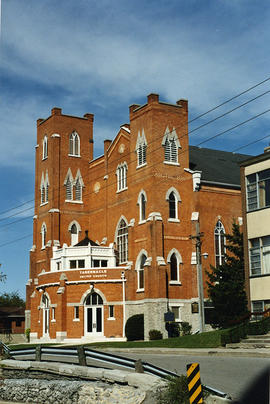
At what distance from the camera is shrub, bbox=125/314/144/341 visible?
4425cm

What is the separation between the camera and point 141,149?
4847cm

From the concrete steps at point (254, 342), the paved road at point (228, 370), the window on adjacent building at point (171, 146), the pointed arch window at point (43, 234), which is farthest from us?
the pointed arch window at point (43, 234)

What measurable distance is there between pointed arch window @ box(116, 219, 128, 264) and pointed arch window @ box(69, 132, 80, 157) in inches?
436

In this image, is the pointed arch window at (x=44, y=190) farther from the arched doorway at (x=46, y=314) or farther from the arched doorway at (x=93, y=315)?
the arched doorway at (x=93, y=315)

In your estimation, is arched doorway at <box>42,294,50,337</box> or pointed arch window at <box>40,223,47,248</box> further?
pointed arch window at <box>40,223,47,248</box>

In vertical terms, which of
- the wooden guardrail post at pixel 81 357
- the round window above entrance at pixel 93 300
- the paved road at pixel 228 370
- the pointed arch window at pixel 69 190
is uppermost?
the pointed arch window at pixel 69 190

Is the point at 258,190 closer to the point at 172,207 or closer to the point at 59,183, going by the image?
the point at 172,207

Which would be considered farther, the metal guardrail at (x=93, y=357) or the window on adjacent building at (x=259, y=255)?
the window on adjacent building at (x=259, y=255)

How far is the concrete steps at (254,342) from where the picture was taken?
Answer: 981 inches

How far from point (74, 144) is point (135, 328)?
2237 centimetres

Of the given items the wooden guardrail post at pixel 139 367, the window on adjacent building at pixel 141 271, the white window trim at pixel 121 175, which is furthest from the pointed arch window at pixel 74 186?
the wooden guardrail post at pixel 139 367

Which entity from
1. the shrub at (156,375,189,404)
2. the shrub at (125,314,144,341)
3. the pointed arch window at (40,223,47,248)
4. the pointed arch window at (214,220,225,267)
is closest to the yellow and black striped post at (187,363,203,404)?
the shrub at (156,375,189,404)

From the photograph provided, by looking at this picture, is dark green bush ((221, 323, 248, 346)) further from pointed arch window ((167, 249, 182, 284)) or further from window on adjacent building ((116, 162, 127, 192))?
window on adjacent building ((116, 162, 127, 192))

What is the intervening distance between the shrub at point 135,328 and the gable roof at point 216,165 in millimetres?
11948
